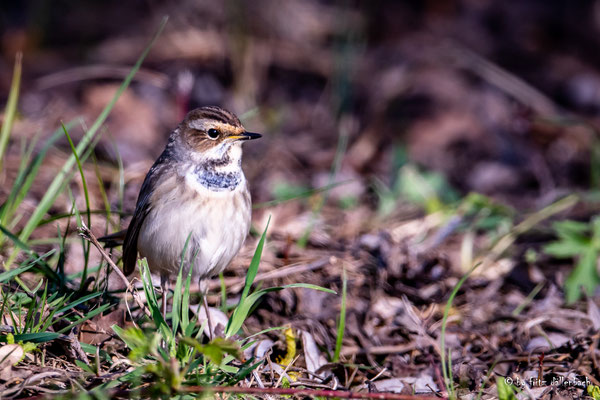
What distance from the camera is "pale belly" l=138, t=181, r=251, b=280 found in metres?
4.80

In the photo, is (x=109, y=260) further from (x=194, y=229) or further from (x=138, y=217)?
(x=138, y=217)

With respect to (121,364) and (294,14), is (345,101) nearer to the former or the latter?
Answer: (294,14)

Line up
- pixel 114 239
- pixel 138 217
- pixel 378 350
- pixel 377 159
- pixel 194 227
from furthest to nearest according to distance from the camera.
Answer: pixel 377 159 < pixel 114 239 < pixel 378 350 < pixel 138 217 < pixel 194 227

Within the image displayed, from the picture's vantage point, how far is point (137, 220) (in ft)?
→ 16.4

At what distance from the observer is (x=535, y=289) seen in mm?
6145

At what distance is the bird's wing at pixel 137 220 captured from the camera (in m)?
4.98

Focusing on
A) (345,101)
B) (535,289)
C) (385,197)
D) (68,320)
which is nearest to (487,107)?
(345,101)

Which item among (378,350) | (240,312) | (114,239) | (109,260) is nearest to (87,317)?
(109,260)

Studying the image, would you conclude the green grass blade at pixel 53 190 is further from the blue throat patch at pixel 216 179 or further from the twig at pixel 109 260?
the twig at pixel 109 260

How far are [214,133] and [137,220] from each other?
83 centimetres

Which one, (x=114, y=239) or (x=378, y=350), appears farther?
(x=114, y=239)

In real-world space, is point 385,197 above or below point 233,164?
below

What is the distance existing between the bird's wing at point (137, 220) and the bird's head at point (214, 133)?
1.05ft

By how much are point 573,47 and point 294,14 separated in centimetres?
452
